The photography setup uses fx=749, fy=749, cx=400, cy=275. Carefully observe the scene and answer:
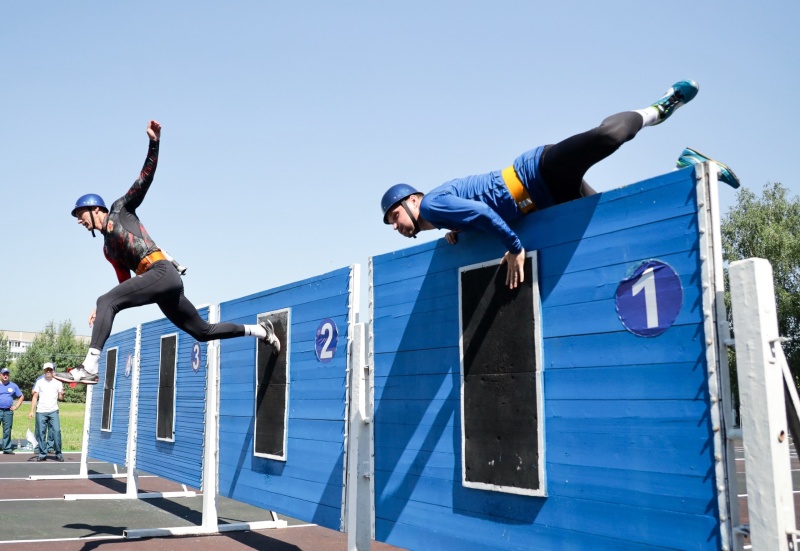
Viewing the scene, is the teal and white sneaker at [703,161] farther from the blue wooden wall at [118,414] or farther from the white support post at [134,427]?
the blue wooden wall at [118,414]

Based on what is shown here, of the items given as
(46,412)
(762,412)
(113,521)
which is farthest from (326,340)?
(46,412)

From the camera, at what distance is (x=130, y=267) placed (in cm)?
697

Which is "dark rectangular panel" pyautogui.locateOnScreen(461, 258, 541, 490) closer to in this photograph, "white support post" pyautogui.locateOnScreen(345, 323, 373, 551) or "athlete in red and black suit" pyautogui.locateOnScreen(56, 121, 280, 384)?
"white support post" pyautogui.locateOnScreen(345, 323, 373, 551)

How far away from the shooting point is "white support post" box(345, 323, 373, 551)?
5734 millimetres

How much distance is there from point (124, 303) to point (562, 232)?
13.4 ft

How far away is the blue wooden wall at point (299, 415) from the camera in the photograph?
6379 mm

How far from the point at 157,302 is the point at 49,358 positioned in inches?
2711

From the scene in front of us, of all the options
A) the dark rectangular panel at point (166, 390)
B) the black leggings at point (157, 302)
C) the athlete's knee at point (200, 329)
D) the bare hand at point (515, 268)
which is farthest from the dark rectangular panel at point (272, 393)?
the bare hand at point (515, 268)

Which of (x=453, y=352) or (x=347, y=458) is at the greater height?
(x=453, y=352)

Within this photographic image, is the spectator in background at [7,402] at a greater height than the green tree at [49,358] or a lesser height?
lesser

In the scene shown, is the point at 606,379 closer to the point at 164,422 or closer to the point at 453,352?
the point at 453,352

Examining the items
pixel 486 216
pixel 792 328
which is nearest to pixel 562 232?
pixel 486 216

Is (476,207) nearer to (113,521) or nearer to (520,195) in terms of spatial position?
(520,195)

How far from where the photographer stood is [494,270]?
463cm
